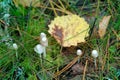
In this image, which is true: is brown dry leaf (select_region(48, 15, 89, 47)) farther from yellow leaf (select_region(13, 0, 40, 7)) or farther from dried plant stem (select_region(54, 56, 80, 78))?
yellow leaf (select_region(13, 0, 40, 7))

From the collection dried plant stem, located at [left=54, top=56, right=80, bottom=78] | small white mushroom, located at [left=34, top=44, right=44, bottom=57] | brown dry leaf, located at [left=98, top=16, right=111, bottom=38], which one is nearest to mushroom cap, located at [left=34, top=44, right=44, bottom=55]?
small white mushroom, located at [left=34, top=44, right=44, bottom=57]

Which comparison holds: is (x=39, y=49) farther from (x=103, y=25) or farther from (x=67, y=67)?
(x=103, y=25)

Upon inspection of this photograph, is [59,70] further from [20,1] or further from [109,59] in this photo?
[20,1]

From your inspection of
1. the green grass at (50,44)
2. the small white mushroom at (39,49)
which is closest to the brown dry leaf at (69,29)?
the green grass at (50,44)

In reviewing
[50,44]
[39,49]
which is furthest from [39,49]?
[50,44]

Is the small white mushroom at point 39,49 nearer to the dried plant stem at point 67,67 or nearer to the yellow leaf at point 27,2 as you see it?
the dried plant stem at point 67,67
